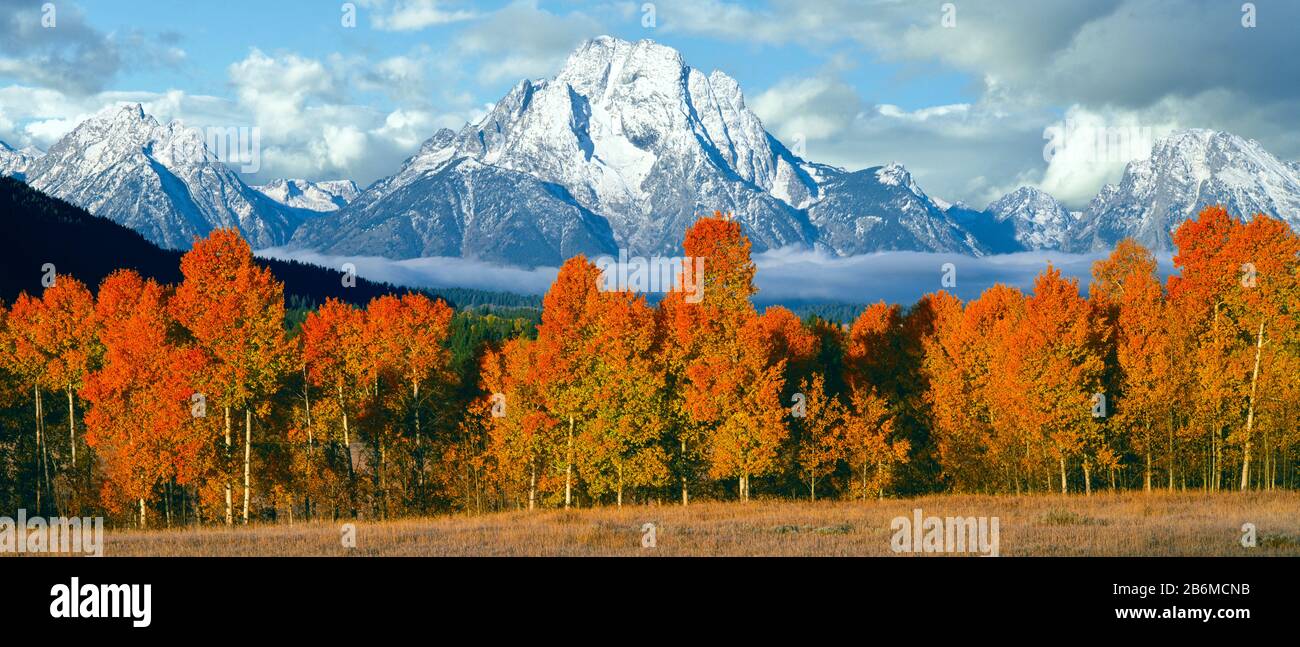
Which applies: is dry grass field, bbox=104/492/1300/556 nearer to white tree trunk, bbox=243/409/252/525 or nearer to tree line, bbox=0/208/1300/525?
white tree trunk, bbox=243/409/252/525

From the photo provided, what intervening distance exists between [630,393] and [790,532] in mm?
20127

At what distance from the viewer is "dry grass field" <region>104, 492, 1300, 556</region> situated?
2970cm

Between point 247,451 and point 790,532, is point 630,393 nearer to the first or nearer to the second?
point 790,532

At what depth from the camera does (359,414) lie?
204ft

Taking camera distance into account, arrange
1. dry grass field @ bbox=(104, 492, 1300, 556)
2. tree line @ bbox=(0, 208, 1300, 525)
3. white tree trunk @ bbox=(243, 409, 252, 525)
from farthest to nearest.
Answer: tree line @ bbox=(0, 208, 1300, 525) → white tree trunk @ bbox=(243, 409, 252, 525) → dry grass field @ bbox=(104, 492, 1300, 556)

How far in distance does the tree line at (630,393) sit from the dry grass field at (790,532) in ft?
24.7

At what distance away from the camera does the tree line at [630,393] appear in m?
52.3

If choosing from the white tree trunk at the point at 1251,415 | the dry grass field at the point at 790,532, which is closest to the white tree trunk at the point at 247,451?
the dry grass field at the point at 790,532

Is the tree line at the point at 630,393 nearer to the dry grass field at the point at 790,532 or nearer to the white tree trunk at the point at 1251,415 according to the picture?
the white tree trunk at the point at 1251,415

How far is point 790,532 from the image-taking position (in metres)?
35.6

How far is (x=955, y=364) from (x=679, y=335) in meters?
25.0

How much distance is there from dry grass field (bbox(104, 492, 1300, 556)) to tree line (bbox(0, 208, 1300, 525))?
752 cm

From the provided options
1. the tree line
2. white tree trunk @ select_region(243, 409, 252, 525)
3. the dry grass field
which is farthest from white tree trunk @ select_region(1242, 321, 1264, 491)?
white tree trunk @ select_region(243, 409, 252, 525)
